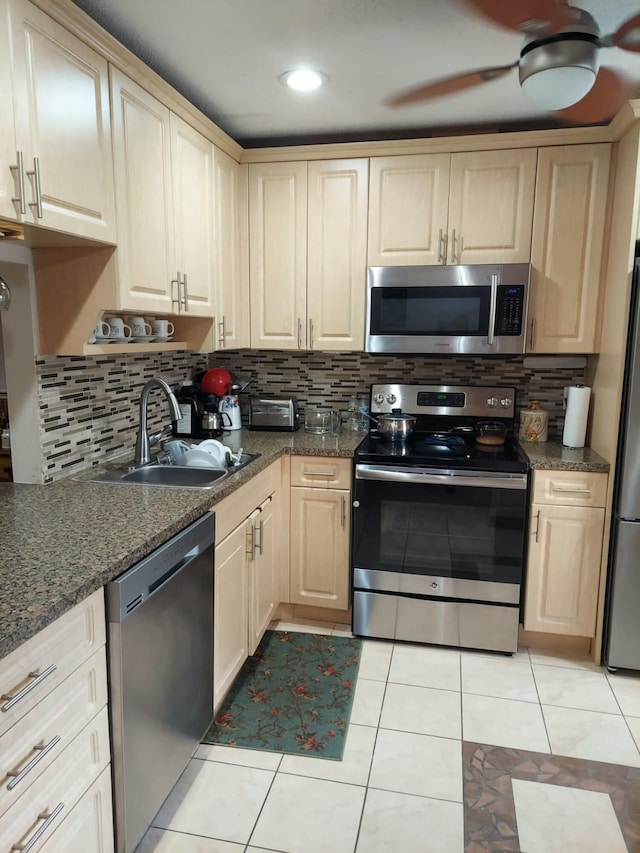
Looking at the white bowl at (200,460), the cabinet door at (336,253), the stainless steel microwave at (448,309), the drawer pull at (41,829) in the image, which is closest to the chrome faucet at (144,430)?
the white bowl at (200,460)

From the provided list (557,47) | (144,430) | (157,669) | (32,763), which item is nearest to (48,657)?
(32,763)

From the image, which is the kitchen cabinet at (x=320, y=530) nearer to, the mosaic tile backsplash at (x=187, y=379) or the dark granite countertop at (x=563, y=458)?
the mosaic tile backsplash at (x=187, y=379)

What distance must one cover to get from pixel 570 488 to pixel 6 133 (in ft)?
7.42

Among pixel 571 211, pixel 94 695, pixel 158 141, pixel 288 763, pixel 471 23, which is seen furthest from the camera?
pixel 571 211

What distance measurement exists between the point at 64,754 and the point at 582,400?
2.32 metres

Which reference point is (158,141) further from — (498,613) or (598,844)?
(598,844)

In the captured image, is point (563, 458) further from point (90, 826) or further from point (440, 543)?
point (90, 826)

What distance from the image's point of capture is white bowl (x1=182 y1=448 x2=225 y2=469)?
2270 mm

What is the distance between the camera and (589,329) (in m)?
2.60

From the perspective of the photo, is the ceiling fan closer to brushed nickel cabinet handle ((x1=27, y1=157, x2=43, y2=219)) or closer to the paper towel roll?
brushed nickel cabinet handle ((x1=27, y1=157, x2=43, y2=219))

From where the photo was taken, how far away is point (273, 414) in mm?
3029

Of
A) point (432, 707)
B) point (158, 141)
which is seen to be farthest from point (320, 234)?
point (432, 707)

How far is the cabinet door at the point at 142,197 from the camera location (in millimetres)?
1826

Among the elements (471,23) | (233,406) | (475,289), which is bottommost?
(233,406)
